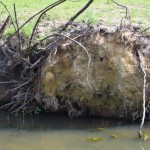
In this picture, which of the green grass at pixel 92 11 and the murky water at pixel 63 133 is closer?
the murky water at pixel 63 133

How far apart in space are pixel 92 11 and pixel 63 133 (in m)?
3.02

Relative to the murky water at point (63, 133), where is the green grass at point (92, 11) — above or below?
above

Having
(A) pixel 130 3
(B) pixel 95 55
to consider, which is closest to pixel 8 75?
(B) pixel 95 55

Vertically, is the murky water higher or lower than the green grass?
lower

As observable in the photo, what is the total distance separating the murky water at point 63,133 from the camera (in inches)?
265

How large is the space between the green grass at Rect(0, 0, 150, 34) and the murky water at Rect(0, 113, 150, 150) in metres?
1.53

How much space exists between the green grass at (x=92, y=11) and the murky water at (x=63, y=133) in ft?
5.03

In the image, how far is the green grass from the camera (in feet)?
28.9

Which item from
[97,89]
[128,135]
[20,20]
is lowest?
[128,135]

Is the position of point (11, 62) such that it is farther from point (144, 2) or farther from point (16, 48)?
point (144, 2)

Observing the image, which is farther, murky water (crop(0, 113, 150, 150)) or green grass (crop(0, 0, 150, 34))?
green grass (crop(0, 0, 150, 34))

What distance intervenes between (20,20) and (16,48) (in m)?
1.26

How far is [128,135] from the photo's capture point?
7.11 meters

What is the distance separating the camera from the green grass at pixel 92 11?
28.9 ft
